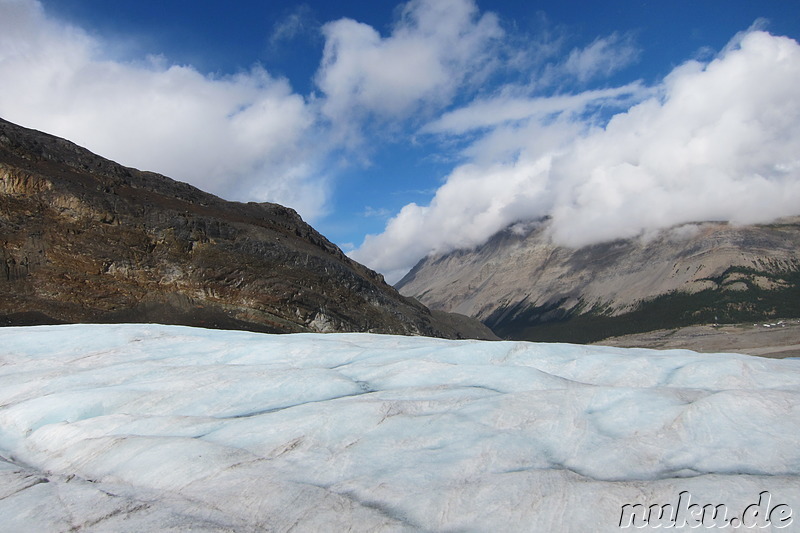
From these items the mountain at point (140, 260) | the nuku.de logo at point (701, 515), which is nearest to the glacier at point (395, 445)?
the nuku.de logo at point (701, 515)

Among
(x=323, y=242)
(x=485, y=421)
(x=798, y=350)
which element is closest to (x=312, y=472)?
(x=485, y=421)

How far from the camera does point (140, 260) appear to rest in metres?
69.8

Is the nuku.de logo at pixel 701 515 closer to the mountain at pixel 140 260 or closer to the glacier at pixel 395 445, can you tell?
the glacier at pixel 395 445

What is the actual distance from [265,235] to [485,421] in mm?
78264

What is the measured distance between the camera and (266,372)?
521 inches

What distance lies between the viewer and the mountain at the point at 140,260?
62.0 metres

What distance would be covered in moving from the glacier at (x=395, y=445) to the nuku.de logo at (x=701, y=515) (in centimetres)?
9

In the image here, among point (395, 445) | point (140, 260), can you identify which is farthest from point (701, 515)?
point (140, 260)

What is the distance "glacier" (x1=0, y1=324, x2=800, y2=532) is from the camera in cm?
652

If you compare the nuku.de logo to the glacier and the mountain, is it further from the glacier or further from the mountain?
the mountain

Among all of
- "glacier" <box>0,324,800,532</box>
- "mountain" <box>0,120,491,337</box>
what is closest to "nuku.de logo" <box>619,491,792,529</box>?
"glacier" <box>0,324,800,532</box>

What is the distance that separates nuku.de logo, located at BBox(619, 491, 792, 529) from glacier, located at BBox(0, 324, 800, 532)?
0.31ft

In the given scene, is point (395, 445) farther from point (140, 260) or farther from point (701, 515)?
point (140, 260)

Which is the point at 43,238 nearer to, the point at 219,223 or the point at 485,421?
the point at 219,223
